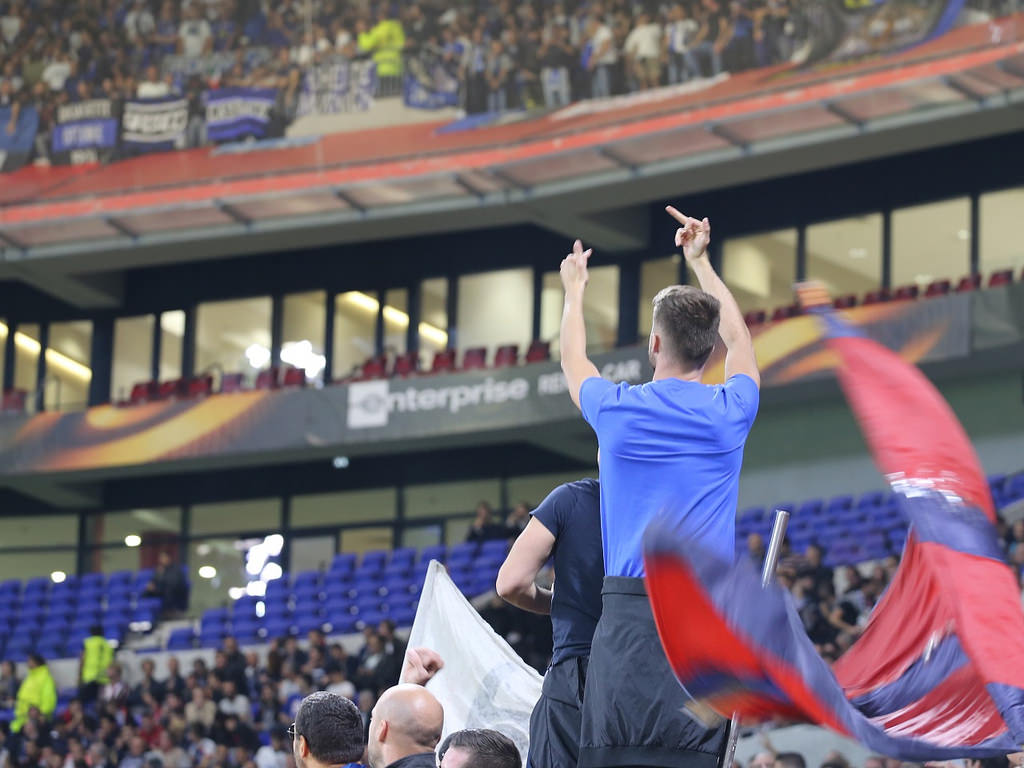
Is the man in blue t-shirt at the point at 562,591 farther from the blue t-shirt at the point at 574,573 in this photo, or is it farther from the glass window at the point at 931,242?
the glass window at the point at 931,242

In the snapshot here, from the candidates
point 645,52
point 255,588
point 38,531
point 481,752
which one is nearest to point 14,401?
point 38,531

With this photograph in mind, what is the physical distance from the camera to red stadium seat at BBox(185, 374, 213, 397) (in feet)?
83.8

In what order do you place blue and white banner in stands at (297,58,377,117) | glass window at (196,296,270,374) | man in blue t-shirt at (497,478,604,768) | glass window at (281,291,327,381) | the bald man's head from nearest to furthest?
1. the bald man's head
2. man in blue t-shirt at (497,478,604,768)
3. blue and white banner in stands at (297,58,377,117)
4. glass window at (281,291,327,381)
5. glass window at (196,296,270,374)

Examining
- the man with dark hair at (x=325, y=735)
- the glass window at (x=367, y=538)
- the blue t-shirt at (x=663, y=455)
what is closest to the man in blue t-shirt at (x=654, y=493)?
the blue t-shirt at (x=663, y=455)

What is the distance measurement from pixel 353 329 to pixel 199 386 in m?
2.55

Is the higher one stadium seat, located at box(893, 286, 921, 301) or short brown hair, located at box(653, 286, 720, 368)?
stadium seat, located at box(893, 286, 921, 301)

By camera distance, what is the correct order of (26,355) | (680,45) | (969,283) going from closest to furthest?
(969,283) < (680,45) < (26,355)

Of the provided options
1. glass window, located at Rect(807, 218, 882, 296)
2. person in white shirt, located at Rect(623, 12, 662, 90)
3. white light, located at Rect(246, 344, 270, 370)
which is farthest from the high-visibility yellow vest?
glass window, located at Rect(807, 218, 882, 296)

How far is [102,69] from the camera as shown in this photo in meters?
26.6

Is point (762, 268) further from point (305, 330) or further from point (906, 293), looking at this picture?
point (305, 330)

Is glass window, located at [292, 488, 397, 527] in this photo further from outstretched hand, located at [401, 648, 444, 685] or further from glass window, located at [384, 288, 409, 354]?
outstretched hand, located at [401, 648, 444, 685]

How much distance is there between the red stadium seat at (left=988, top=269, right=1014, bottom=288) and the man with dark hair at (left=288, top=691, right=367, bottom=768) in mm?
17363

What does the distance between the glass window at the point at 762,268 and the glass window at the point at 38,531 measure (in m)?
11.5

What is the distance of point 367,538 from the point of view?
85.6 ft
